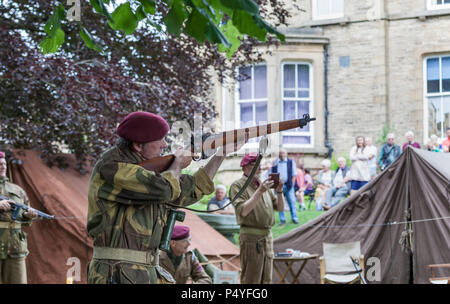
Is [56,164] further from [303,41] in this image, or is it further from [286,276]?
[303,41]

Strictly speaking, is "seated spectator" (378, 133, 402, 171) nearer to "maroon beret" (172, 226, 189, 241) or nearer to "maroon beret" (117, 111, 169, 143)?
"maroon beret" (172, 226, 189, 241)

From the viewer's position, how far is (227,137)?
14.6 feet

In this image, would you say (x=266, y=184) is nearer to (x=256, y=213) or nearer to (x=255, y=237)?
(x=256, y=213)

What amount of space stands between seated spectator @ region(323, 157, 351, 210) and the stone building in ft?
13.7

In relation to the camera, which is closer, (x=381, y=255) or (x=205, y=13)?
(x=205, y=13)

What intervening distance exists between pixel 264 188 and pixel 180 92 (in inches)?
174

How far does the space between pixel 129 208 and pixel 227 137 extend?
748 mm

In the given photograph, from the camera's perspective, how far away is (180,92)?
1154 centimetres

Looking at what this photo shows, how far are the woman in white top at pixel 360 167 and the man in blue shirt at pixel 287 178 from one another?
4.03 ft

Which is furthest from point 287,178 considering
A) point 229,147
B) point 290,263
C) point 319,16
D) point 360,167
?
point 229,147

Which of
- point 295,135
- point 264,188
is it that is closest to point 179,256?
point 264,188

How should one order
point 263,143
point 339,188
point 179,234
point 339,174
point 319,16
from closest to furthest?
1. point 263,143
2. point 179,234
3. point 339,188
4. point 339,174
5. point 319,16

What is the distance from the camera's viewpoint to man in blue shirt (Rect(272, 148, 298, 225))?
14.6 meters

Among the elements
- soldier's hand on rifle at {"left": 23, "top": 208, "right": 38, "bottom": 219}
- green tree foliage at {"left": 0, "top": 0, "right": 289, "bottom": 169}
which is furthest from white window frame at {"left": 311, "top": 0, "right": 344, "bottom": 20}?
soldier's hand on rifle at {"left": 23, "top": 208, "right": 38, "bottom": 219}
